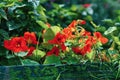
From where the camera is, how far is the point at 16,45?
2.55m

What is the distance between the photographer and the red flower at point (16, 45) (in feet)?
8.32

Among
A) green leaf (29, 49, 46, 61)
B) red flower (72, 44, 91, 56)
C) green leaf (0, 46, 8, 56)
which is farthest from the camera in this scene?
green leaf (0, 46, 8, 56)

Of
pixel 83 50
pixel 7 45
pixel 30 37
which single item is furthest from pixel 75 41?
pixel 7 45

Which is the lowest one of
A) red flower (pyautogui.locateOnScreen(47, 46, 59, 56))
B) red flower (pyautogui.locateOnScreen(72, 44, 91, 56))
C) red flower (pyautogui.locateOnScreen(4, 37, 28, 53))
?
red flower (pyautogui.locateOnScreen(47, 46, 59, 56))

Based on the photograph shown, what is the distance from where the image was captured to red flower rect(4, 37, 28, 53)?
2.54 meters

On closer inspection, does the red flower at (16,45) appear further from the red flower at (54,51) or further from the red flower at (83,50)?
the red flower at (83,50)

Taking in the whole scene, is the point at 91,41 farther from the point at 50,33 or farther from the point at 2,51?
the point at 2,51

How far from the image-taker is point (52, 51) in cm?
264

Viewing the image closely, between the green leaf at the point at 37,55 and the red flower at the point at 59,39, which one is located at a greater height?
the red flower at the point at 59,39

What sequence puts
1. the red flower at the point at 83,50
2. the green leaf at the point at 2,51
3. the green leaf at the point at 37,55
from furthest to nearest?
the green leaf at the point at 2,51 → the green leaf at the point at 37,55 → the red flower at the point at 83,50

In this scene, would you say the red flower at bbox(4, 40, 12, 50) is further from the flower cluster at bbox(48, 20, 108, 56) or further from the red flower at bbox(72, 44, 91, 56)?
the red flower at bbox(72, 44, 91, 56)

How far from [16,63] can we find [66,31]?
0.39m

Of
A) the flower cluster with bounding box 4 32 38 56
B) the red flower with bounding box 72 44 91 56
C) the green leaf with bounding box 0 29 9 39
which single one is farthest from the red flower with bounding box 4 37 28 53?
the red flower with bounding box 72 44 91 56

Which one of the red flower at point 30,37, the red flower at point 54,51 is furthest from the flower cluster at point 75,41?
the red flower at point 30,37
